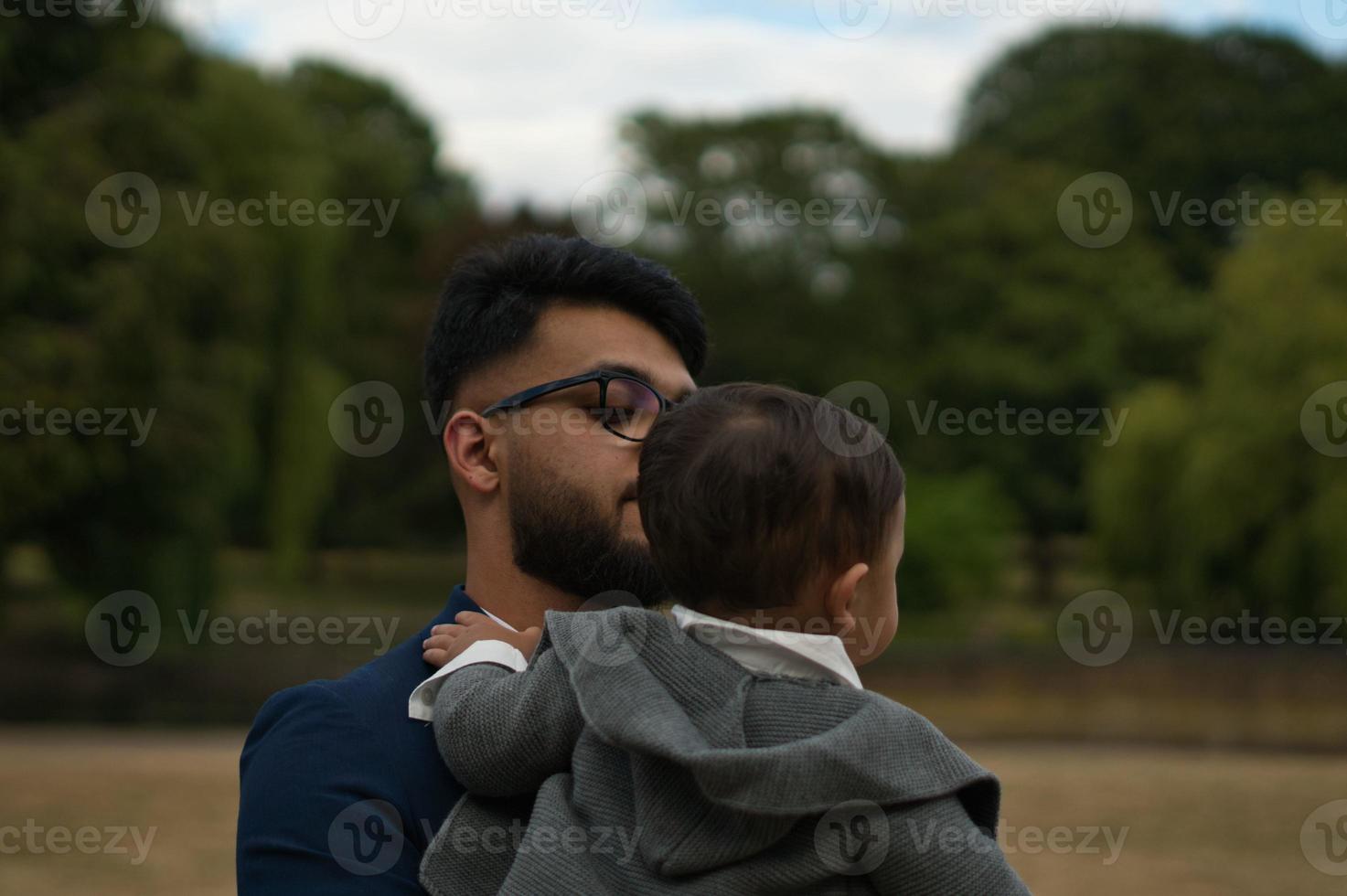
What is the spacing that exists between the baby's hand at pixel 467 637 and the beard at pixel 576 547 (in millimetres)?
167

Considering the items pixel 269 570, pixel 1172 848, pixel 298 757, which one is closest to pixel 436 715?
pixel 298 757

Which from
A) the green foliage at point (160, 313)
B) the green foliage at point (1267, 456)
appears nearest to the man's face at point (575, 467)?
the green foliage at point (160, 313)

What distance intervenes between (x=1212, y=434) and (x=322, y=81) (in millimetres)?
28418

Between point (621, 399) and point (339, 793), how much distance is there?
82 cm

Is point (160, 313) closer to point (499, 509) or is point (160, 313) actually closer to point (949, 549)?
point (949, 549)

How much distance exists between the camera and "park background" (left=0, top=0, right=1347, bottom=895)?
685 inches

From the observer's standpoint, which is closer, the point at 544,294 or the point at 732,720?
the point at 732,720

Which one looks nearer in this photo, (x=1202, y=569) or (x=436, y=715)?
(x=436, y=715)

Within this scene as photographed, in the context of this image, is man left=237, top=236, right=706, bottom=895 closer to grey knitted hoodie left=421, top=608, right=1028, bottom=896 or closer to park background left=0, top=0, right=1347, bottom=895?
grey knitted hoodie left=421, top=608, right=1028, bottom=896

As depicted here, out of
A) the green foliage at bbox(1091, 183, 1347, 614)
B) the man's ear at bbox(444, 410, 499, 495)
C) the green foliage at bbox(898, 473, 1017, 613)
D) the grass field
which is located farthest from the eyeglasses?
the green foliage at bbox(898, 473, 1017, 613)

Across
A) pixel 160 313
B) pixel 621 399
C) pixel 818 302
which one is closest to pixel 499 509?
pixel 621 399

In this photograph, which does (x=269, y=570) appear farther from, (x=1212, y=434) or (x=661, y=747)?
(x=661, y=747)

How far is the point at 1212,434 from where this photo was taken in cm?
2348

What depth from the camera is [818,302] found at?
3531cm
